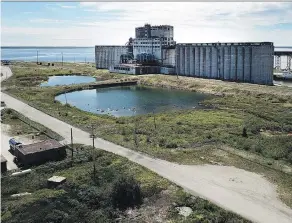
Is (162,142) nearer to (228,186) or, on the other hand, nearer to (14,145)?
(228,186)

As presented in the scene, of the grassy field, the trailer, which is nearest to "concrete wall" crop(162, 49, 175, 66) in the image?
the grassy field

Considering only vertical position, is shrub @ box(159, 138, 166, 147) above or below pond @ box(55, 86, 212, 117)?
below

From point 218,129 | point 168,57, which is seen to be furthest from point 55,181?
point 168,57

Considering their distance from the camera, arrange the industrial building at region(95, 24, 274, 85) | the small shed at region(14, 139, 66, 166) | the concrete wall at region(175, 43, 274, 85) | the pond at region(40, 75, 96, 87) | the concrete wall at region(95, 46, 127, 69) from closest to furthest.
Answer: the small shed at region(14, 139, 66, 166) → the concrete wall at region(175, 43, 274, 85) → the industrial building at region(95, 24, 274, 85) → the pond at region(40, 75, 96, 87) → the concrete wall at region(95, 46, 127, 69)

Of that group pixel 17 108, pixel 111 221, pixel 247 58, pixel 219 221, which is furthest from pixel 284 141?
pixel 247 58

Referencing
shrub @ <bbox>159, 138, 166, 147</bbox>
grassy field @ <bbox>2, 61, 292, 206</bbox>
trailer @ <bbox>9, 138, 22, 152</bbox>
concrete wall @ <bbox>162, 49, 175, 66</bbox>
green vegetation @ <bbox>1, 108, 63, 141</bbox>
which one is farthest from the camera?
concrete wall @ <bbox>162, 49, 175, 66</bbox>

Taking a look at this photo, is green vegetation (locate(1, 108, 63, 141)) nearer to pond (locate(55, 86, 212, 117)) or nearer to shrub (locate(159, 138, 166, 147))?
shrub (locate(159, 138, 166, 147))

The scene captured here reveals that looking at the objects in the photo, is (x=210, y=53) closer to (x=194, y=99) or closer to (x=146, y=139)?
(x=194, y=99)
